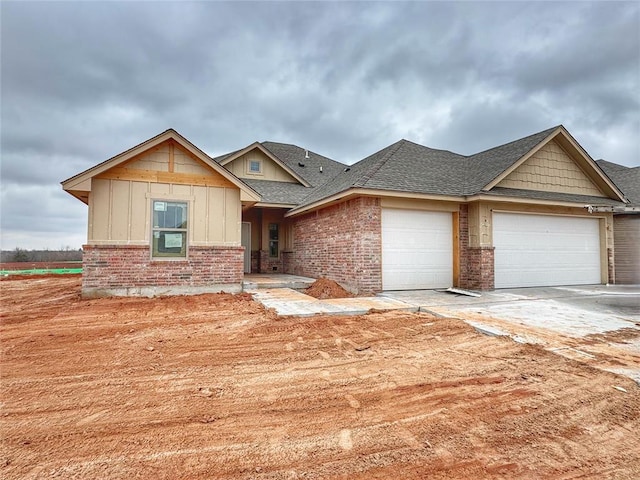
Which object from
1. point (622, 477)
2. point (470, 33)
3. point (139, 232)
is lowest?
point (622, 477)

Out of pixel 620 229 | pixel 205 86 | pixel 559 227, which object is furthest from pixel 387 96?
pixel 620 229

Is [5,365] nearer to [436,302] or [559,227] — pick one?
[436,302]

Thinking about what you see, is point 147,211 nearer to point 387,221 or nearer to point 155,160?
point 155,160

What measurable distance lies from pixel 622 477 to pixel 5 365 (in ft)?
20.2

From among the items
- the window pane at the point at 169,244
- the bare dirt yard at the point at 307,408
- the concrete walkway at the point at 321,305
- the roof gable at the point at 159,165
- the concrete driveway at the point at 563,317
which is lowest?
the bare dirt yard at the point at 307,408

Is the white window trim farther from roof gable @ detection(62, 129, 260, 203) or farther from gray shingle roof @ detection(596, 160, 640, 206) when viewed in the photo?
gray shingle roof @ detection(596, 160, 640, 206)

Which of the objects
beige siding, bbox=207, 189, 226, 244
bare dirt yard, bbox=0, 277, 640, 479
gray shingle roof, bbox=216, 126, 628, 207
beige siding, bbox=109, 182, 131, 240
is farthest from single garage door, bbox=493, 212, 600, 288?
beige siding, bbox=109, 182, 131, 240

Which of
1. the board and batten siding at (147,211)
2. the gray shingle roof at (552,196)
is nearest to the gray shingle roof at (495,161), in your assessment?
the gray shingle roof at (552,196)

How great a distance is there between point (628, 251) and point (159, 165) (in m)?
17.3

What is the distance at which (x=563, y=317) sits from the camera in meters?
6.73

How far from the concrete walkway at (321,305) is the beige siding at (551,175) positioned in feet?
21.2

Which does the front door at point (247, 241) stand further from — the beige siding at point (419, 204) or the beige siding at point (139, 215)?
the beige siding at point (419, 204)

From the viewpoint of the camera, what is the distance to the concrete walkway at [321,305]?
6.82 meters

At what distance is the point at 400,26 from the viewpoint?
12.0 m
